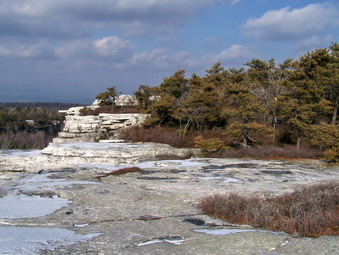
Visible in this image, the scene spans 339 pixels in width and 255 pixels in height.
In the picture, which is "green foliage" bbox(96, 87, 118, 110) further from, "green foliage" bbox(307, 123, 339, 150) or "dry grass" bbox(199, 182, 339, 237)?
"dry grass" bbox(199, 182, 339, 237)

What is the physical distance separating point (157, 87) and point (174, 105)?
393 inches

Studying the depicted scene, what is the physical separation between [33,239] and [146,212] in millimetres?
3367

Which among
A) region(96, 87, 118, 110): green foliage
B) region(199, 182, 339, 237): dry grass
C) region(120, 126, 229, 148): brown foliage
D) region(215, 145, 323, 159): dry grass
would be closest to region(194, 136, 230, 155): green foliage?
region(215, 145, 323, 159): dry grass

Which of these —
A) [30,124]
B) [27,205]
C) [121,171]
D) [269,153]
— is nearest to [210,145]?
[269,153]

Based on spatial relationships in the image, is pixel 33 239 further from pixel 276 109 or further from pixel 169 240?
pixel 276 109

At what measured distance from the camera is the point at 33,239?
662 centimetres

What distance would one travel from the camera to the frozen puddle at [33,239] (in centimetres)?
597

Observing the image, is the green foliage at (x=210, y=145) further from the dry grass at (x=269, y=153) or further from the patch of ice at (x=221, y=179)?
the patch of ice at (x=221, y=179)

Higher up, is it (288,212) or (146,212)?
(288,212)

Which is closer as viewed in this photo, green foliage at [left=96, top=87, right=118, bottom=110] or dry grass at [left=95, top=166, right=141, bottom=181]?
dry grass at [left=95, top=166, right=141, bottom=181]

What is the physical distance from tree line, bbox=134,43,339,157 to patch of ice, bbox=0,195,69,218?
644 inches

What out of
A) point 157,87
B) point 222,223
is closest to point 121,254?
point 222,223

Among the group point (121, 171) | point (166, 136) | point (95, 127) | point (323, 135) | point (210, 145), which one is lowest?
point (121, 171)

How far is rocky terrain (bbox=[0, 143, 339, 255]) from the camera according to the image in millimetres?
6473
